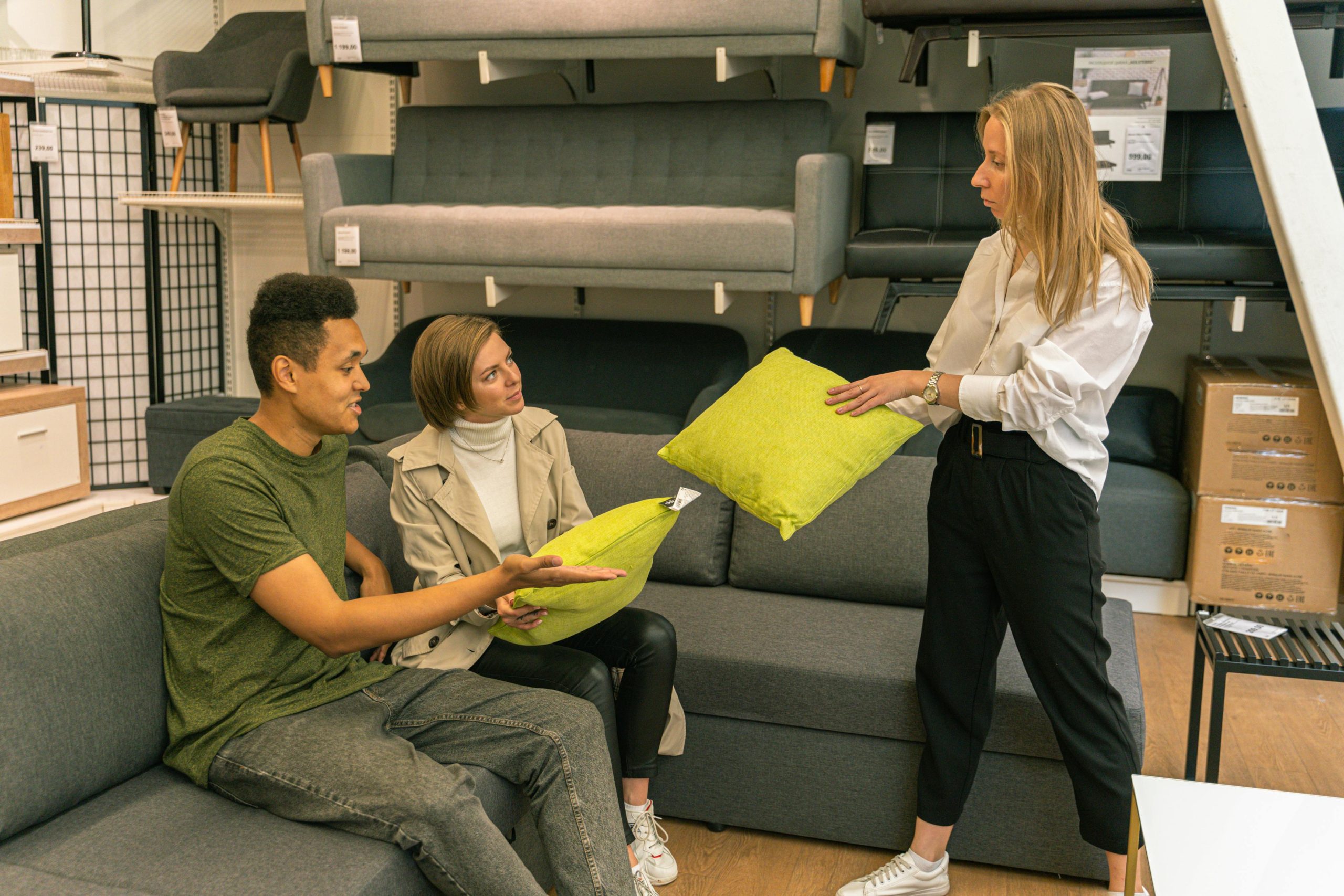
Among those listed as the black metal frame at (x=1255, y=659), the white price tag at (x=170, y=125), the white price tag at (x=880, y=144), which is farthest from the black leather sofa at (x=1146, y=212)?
the white price tag at (x=170, y=125)

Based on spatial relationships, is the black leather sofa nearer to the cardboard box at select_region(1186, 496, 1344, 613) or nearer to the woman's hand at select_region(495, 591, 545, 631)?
the cardboard box at select_region(1186, 496, 1344, 613)

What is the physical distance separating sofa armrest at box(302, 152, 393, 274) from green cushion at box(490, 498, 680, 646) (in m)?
2.26

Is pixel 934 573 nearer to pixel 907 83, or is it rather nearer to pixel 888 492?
pixel 888 492

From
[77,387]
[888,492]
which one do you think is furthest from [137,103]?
[888,492]

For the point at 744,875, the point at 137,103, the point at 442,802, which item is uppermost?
the point at 137,103

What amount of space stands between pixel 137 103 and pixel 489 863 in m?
3.99

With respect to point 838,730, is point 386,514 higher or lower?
higher

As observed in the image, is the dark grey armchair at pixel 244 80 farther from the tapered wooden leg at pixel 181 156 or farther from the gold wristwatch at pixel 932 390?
the gold wristwatch at pixel 932 390

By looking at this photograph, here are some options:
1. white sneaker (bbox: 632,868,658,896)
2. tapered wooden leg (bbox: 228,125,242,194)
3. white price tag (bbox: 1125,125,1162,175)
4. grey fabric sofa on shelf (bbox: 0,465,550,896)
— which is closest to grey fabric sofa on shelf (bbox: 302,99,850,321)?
tapered wooden leg (bbox: 228,125,242,194)

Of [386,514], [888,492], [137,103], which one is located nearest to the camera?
[386,514]

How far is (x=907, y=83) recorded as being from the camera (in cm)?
419

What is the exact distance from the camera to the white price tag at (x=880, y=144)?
392 cm

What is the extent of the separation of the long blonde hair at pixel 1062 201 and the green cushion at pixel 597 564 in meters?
0.72

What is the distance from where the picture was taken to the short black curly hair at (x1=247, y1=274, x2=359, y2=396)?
174cm
